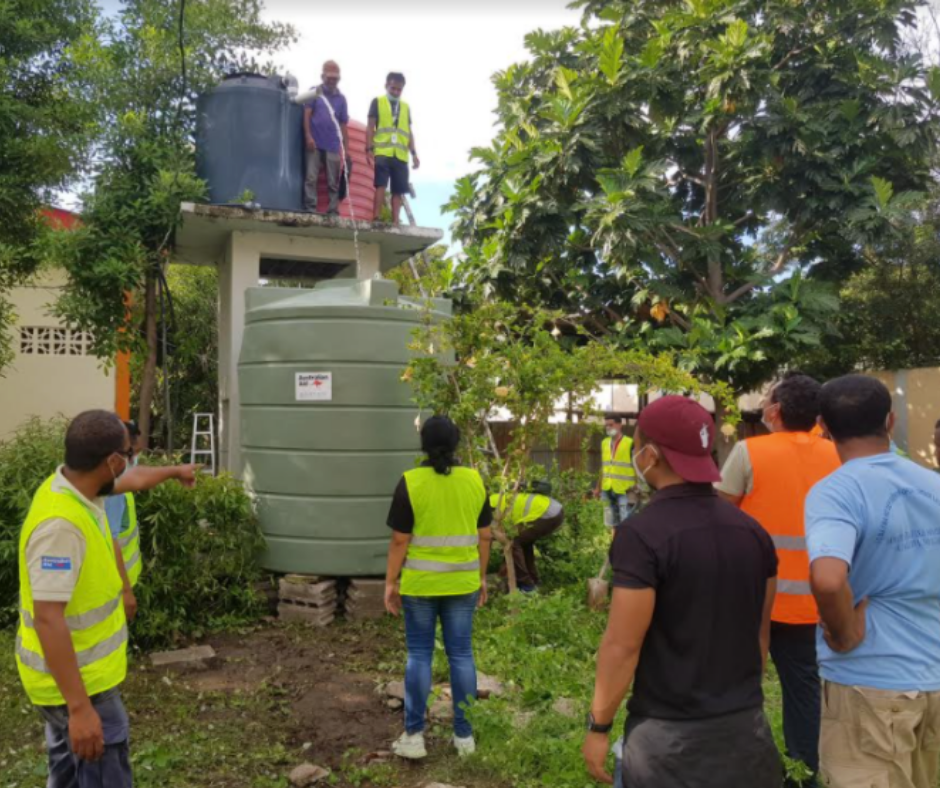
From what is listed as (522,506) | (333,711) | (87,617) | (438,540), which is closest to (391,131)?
(522,506)

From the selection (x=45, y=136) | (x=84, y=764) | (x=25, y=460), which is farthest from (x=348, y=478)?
(x=45, y=136)

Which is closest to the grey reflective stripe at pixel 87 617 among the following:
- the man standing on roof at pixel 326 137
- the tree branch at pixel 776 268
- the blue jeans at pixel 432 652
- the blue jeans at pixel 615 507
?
the blue jeans at pixel 432 652

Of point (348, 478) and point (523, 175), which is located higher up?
point (523, 175)

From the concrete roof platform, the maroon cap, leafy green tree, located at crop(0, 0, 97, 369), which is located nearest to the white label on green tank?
the concrete roof platform

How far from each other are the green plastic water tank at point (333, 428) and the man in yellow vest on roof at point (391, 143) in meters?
2.65

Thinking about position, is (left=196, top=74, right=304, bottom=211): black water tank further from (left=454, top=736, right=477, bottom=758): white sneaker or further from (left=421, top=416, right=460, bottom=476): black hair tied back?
(left=454, top=736, right=477, bottom=758): white sneaker

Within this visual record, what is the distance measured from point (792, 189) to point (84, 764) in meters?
10.3

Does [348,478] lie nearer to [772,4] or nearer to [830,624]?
[830,624]

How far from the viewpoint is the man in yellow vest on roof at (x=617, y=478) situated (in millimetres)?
9312

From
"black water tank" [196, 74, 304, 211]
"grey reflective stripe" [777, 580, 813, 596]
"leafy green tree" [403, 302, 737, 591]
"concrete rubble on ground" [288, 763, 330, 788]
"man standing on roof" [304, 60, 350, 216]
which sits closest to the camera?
"grey reflective stripe" [777, 580, 813, 596]

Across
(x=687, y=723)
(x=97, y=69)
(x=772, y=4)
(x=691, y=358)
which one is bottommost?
(x=687, y=723)

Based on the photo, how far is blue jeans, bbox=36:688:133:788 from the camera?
2268 mm

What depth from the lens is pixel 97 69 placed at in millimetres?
7500

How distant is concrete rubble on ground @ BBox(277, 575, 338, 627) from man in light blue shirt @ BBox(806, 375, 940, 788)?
406 cm
